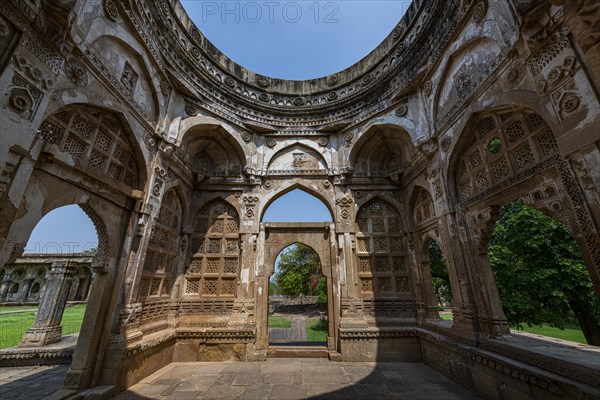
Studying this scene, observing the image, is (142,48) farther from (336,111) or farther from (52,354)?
(52,354)

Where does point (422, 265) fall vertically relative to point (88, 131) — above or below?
below

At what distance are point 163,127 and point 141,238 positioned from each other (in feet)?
10.4

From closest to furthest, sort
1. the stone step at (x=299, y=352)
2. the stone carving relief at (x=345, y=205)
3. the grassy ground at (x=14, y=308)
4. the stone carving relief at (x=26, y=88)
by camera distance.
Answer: the stone carving relief at (x=26, y=88) < the stone step at (x=299, y=352) < the stone carving relief at (x=345, y=205) < the grassy ground at (x=14, y=308)

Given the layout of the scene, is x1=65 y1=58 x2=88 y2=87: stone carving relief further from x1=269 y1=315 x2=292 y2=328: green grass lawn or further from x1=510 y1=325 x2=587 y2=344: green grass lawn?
x1=510 y1=325 x2=587 y2=344: green grass lawn

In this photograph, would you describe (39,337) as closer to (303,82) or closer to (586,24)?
(303,82)

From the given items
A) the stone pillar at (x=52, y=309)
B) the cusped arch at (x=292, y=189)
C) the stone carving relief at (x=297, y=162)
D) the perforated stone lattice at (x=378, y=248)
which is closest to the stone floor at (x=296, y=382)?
the perforated stone lattice at (x=378, y=248)

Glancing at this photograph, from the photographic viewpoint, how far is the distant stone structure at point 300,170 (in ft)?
11.8

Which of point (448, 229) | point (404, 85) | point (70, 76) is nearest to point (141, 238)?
point (70, 76)

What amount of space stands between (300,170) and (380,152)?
3.26m

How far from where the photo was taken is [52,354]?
7.39 meters

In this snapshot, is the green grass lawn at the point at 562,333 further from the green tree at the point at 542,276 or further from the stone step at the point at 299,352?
the stone step at the point at 299,352

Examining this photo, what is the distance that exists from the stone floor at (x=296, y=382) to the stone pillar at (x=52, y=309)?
5.46 metres

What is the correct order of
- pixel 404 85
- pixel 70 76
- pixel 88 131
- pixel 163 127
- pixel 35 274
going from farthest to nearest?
pixel 35 274 < pixel 404 85 < pixel 163 127 < pixel 88 131 < pixel 70 76

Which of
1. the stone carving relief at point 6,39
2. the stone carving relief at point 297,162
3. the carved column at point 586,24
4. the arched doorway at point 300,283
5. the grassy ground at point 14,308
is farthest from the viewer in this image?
the grassy ground at point 14,308
